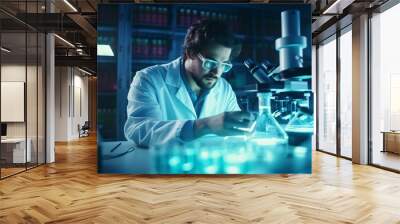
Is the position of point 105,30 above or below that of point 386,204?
above

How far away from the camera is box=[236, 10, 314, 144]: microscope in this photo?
634cm

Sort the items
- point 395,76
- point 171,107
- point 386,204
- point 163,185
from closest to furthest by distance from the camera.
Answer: point 386,204, point 163,185, point 171,107, point 395,76

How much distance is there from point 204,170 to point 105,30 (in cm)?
311

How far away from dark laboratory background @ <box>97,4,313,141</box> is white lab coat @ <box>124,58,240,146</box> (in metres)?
0.14

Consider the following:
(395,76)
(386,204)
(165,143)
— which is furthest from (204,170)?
(395,76)

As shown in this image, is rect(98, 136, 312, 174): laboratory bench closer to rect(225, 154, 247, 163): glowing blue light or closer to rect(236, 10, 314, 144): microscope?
rect(225, 154, 247, 163): glowing blue light

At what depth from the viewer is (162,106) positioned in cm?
630

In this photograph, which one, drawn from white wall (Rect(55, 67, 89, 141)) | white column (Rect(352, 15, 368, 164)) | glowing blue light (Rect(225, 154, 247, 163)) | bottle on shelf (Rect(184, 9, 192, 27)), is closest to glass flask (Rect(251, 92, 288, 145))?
glowing blue light (Rect(225, 154, 247, 163))

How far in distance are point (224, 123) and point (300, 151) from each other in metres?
1.46

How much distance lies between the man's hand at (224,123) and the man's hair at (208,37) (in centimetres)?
107

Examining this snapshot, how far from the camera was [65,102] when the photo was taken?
1544 cm

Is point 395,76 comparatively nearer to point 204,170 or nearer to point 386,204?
Result: point 386,204

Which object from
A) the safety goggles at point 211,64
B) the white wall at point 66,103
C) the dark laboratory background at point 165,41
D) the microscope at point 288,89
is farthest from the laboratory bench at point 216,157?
the white wall at point 66,103

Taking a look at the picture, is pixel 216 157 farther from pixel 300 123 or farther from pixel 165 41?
pixel 165 41
